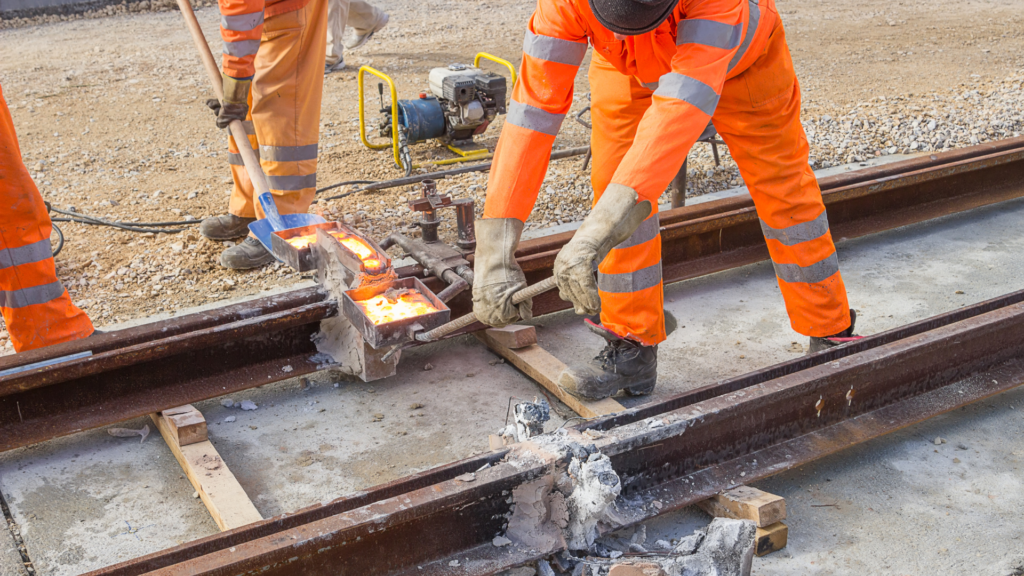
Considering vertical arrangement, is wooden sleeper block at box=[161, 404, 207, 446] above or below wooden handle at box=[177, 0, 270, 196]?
below

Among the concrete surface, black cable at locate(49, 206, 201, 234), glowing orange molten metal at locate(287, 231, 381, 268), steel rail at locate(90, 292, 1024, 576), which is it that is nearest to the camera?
steel rail at locate(90, 292, 1024, 576)

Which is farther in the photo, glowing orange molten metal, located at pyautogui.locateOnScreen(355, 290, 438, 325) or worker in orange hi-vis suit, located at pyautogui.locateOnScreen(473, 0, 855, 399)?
glowing orange molten metal, located at pyautogui.locateOnScreen(355, 290, 438, 325)

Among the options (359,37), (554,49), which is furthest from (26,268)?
(359,37)

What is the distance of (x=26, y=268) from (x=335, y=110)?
4472 millimetres

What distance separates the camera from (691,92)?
2.38 metres

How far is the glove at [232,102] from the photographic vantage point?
420 centimetres

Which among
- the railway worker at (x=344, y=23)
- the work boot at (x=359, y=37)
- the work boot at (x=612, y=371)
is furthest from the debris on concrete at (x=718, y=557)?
the work boot at (x=359, y=37)

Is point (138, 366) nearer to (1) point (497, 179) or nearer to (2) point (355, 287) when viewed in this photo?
(2) point (355, 287)

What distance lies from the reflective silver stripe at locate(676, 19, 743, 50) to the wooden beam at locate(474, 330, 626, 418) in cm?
140

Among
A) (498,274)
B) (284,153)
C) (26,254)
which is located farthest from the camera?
(284,153)

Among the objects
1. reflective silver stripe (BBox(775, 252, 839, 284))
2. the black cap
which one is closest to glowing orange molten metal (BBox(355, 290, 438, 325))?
the black cap

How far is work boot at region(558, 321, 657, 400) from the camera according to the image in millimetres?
3334

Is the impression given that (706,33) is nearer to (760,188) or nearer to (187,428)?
(760,188)

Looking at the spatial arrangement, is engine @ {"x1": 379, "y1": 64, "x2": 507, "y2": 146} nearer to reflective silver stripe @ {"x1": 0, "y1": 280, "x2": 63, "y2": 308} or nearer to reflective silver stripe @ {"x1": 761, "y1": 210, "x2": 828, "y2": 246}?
reflective silver stripe @ {"x1": 0, "y1": 280, "x2": 63, "y2": 308}
